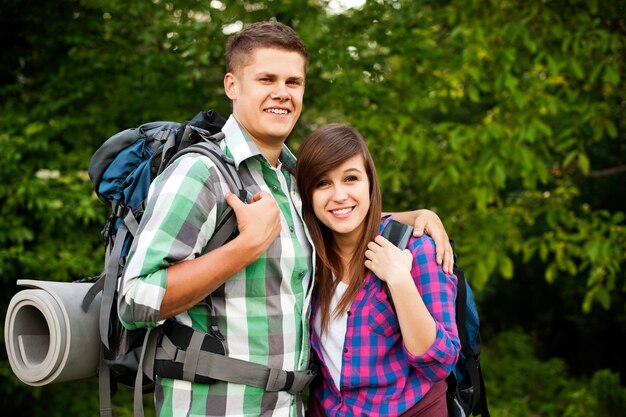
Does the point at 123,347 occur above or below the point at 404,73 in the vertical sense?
below

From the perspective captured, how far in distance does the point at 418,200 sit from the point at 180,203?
11.7ft

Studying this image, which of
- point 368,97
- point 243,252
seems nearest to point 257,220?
point 243,252

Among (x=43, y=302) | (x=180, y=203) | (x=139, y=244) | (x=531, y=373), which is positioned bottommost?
(x=531, y=373)

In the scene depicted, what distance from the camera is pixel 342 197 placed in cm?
213

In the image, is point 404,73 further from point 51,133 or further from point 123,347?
point 123,347

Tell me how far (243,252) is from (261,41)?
0.70 meters

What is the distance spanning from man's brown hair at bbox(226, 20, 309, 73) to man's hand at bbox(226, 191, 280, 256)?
0.51m

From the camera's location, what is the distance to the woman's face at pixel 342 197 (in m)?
2.14

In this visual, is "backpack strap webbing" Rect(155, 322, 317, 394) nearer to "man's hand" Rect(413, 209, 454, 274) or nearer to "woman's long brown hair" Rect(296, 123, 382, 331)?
"woman's long brown hair" Rect(296, 123, 382, 331)

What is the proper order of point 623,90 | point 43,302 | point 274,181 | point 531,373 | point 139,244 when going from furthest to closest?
point 531,373
point 623,90
point 274,181
point 43,302
point 139,244

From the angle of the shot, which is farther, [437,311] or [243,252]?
[437,311]

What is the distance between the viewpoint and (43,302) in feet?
5.99

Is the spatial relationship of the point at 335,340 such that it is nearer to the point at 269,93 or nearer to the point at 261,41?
the point at 269,93

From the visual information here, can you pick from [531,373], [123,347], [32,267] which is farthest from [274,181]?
[531,373]
